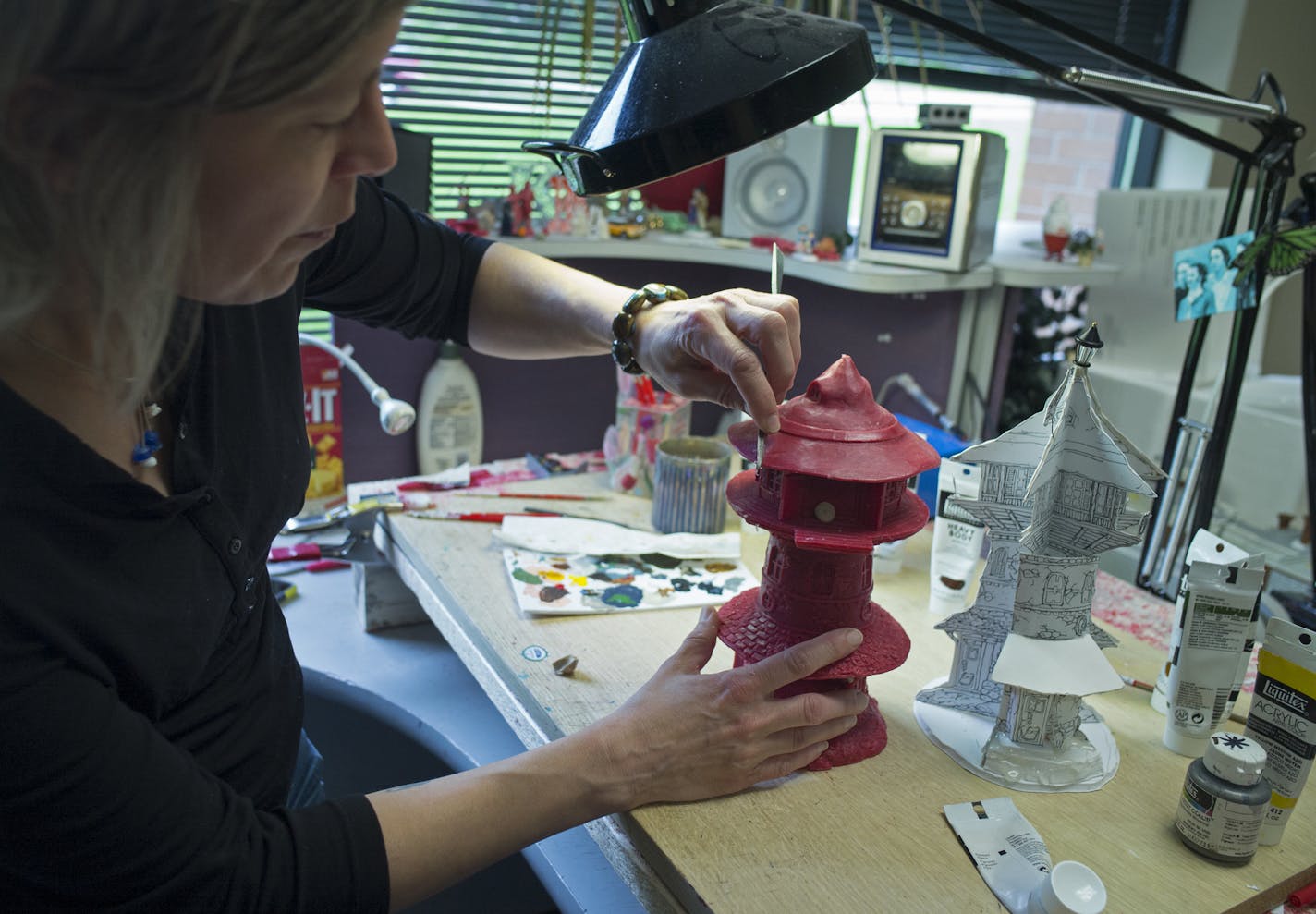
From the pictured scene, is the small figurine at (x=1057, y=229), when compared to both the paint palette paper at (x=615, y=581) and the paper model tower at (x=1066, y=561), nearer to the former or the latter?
the paint palette paper at (x=615, y=581)

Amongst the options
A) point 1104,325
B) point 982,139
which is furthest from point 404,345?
point 1104,325

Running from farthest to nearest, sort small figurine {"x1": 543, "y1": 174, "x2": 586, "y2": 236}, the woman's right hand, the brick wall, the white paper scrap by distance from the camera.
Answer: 1. the brick wall
2. small figurine {"x1": 543, "y1": 174, "x2": 586, "y2": 236}
3. the white paper scrap
4. the woman's right hand

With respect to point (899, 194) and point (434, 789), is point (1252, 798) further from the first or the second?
point (899, 194)

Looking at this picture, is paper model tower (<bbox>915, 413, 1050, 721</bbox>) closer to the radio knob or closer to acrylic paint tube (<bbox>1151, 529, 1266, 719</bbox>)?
acrylic paint tube (<bbox>1151, 529, 1266, 719</bbox>)

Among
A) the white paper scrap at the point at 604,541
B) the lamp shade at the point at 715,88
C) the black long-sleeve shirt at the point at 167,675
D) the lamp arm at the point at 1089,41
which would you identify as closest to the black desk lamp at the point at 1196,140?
Answer: the lamp arm at the point at 1089,41

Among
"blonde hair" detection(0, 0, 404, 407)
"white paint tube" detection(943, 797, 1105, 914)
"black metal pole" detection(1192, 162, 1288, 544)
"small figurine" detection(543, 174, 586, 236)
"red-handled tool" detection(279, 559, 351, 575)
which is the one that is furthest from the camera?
"small figurine" detection(543, 174, 586, 236)

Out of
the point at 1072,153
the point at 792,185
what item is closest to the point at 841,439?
the point at 792,185

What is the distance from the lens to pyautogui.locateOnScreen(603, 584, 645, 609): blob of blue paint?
1.09 meters

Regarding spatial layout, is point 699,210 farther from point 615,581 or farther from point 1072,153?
point 1072,153

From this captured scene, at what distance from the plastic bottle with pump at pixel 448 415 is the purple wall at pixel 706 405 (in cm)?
5

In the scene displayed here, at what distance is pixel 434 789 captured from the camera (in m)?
0.72

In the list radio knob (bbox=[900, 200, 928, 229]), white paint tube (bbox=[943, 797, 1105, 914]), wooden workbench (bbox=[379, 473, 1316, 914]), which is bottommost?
wooden workbench (bbox=[379, 473, 1316, 914])

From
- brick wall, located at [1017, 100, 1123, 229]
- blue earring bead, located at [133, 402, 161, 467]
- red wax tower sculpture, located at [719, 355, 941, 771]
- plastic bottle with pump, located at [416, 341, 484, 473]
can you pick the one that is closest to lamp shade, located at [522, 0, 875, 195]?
red wax tower sculpture, located at [719, 355, 941, 771]

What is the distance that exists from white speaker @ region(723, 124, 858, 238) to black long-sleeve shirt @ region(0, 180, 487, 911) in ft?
3.98
